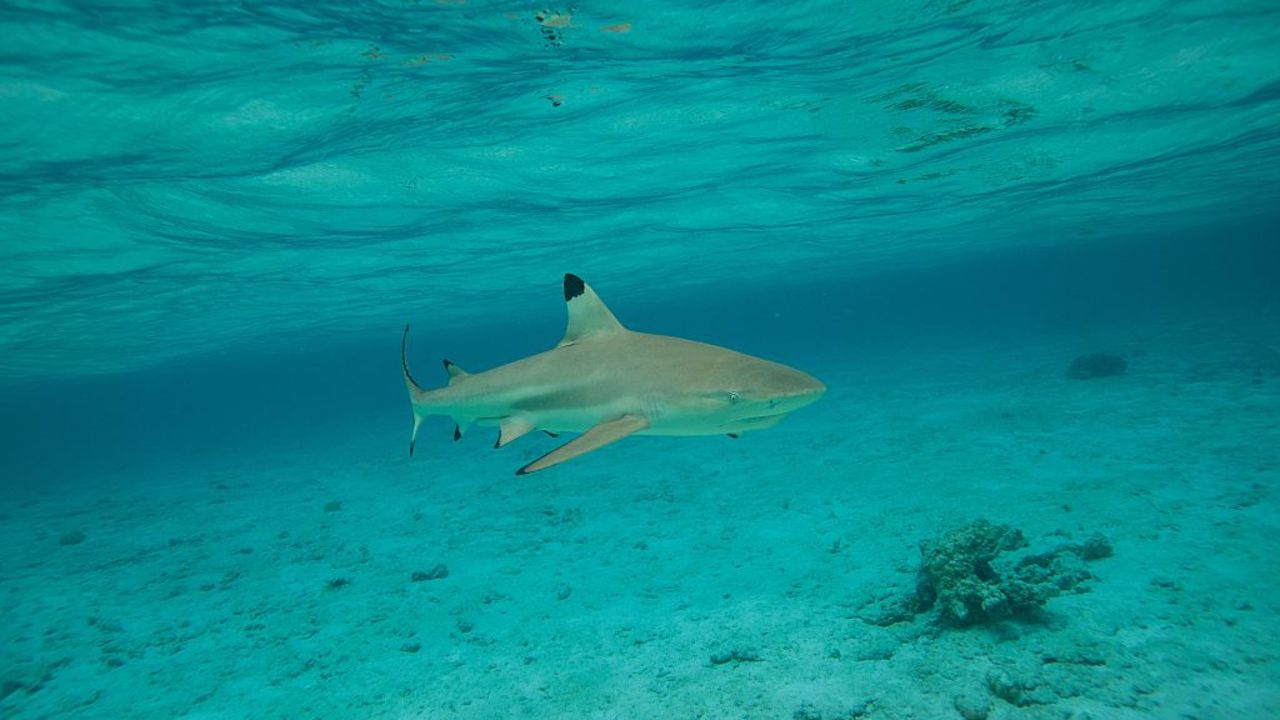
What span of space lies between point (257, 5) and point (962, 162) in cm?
1750

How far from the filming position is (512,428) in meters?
4.99

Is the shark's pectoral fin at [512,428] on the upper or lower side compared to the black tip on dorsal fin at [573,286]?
lower

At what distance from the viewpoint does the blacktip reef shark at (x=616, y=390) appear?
12.6 ft

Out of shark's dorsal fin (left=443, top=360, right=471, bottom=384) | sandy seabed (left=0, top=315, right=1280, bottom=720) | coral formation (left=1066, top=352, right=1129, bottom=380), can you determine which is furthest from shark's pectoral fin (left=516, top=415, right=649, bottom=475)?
coral formation (left=1066, top=352, right=1129, bottom=380)

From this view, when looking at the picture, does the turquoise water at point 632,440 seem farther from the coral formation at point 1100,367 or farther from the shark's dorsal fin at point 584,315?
the shark's dorsal fin at point 584,315

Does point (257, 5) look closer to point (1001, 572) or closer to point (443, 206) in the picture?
point (443, 206)

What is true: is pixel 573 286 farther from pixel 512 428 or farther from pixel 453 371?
pixel 453 371

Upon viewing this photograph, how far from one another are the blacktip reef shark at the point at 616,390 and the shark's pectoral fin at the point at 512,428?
0.03 ft

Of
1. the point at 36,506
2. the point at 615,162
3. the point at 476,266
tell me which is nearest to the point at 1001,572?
the point at 615,162

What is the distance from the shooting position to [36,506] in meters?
21.3

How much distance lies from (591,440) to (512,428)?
149 centimetres

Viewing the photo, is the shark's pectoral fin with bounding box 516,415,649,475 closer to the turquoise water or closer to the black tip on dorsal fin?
the black tip on dorsal fin

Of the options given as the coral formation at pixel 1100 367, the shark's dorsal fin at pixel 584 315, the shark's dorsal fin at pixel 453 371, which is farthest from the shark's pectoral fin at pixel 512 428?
the coral formation at pixel 1100 367

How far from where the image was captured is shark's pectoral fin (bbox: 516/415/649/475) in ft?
11.2
